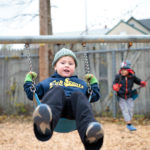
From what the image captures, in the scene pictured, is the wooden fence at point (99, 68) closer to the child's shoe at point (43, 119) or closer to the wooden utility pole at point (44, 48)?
the wooden utility pole at point (44, 48)

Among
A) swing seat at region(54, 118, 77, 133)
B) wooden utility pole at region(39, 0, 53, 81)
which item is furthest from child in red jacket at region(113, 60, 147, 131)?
swing seat at region(54, 118, 77, 133)

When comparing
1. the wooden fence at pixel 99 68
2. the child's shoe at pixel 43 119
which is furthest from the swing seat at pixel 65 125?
the wooden fence at pixel 99 68

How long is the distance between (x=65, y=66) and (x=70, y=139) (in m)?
2.37

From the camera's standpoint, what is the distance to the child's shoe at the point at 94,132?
161 centimetres

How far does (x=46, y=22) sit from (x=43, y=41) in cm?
335

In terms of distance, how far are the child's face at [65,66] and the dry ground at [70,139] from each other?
6.28ft

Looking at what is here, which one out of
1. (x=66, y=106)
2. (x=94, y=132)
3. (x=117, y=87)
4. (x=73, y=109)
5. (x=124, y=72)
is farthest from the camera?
(x=124, y=72)

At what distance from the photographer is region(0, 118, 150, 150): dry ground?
3850 mm

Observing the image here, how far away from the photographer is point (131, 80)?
4.74 m

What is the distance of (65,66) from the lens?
240cm

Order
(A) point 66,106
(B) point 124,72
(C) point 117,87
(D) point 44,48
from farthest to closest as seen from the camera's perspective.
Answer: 1. (D) point 44,48
2. (B) point 124,72
3. (C) point 117,87
4. (A) point 66,106

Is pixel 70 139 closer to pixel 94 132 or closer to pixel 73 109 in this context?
pixel 73 109

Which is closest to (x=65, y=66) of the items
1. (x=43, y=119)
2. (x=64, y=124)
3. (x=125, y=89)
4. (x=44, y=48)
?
(x=64, y=124)

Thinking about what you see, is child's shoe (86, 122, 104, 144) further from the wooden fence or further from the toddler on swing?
the wooden fence
